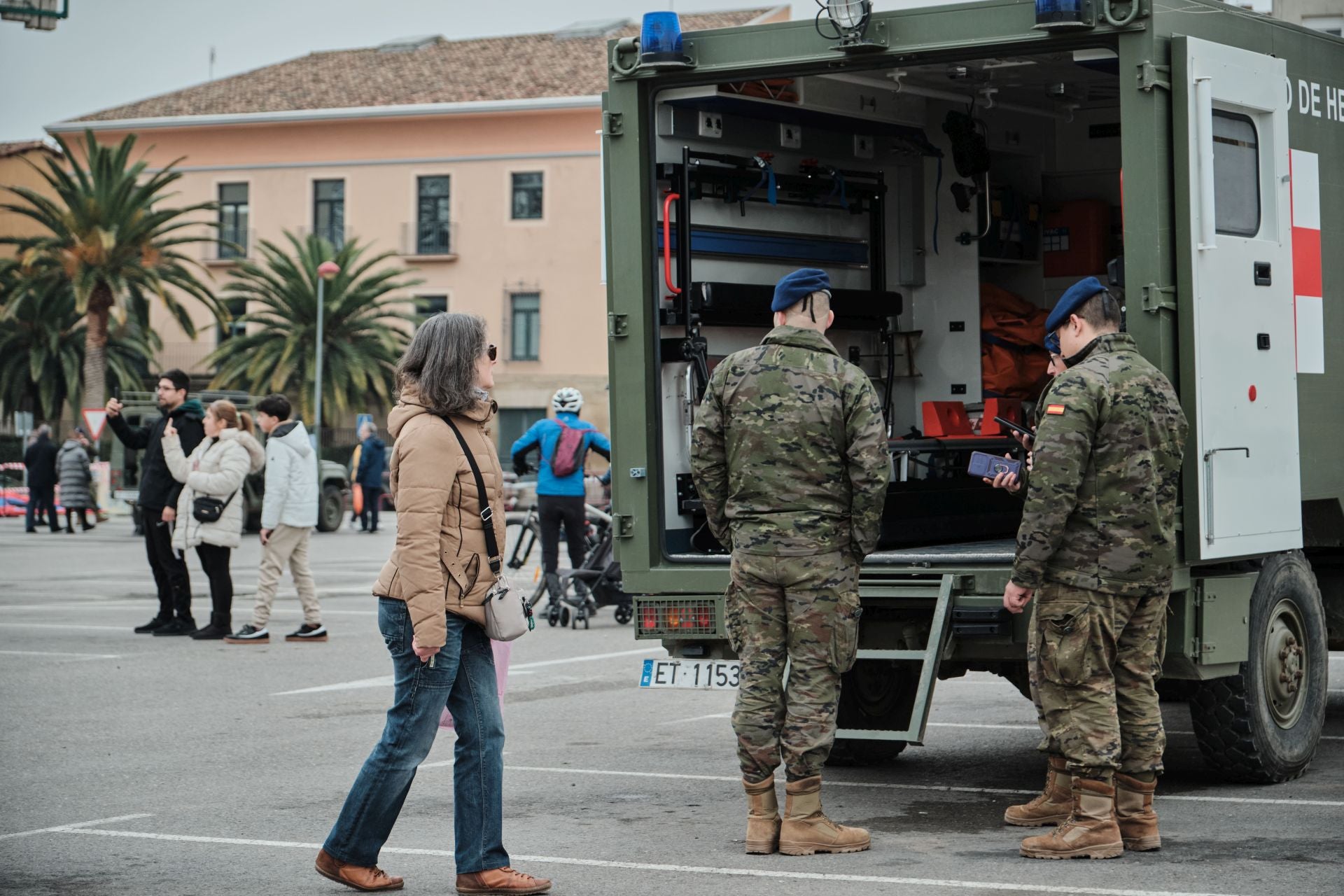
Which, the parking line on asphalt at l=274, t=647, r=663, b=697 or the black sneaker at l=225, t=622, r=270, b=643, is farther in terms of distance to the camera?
the black sneaker at l=225, t=622, r=270, b=643

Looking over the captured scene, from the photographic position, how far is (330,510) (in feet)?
105

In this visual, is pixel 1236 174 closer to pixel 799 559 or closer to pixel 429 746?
pixel 799 559

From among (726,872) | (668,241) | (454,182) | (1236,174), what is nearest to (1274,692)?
(1236,174)

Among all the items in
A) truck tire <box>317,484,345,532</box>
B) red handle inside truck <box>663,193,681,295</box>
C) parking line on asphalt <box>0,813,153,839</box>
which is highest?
red handle inside truck <box>663,193,681,295</box>

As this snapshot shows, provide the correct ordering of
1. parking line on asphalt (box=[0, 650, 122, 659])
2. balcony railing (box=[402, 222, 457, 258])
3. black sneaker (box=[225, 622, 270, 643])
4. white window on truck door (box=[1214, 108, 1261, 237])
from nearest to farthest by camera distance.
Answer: white window on truck door (box=[1214, 108, 1261, 237])
parking line on asphalt (box=[0, 650, 122, 659])
black sneaker (box=[225, 622, 270, 643])
balcony railing (box=[402, 222, 457, 258])

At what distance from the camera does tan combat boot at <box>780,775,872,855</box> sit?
20.6ft

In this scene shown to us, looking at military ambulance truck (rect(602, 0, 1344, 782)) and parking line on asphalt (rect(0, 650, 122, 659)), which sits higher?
military ambulance truck (rect(602, 0, 1344, 782))

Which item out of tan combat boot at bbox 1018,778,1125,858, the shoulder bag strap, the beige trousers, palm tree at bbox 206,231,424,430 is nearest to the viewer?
the shoulder bag strap

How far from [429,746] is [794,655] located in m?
1.27

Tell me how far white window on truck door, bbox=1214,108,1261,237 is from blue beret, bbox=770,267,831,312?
5.21ft

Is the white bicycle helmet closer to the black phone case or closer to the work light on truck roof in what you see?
the work light on truck roof

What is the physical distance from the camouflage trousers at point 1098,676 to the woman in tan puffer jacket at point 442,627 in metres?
1.83

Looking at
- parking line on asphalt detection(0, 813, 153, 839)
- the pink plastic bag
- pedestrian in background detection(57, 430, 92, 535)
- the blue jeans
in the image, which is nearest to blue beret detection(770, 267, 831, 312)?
the pink plastic bag

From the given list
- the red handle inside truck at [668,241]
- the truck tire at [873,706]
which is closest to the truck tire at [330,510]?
the truck tire at [873,706]
